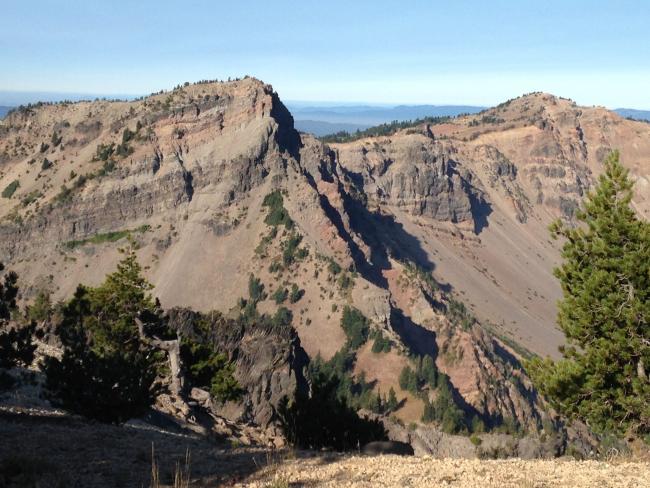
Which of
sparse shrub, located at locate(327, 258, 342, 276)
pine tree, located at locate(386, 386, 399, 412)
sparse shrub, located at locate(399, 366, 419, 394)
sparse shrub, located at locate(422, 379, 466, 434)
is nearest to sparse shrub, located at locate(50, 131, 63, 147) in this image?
sparse shrub, located at locate(327, 258, 342, 276)

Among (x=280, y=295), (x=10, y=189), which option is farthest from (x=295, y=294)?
(x=10, y=189)

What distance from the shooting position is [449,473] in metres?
14.3

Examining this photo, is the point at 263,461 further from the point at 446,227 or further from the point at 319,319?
the point at 446,227

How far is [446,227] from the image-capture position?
17900 centimetres

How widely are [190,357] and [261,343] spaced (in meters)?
35.8

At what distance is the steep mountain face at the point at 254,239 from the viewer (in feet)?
326

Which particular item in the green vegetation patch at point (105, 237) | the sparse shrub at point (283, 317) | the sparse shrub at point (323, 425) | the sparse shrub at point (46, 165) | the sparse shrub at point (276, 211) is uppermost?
the sparse shrub at point (46, 165)

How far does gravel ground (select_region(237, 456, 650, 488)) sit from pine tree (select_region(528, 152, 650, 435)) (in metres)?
7.01

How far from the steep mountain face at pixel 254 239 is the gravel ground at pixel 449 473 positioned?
188ft

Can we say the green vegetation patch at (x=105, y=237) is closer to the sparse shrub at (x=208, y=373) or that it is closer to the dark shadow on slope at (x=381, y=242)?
the dark shadow on slope at (x=381, y=242)

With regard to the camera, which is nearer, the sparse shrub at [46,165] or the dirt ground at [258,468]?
the dirt ground at [258,468]

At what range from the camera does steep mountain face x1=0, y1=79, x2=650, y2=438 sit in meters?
99.4

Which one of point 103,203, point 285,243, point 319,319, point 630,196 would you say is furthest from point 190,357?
point 103,203

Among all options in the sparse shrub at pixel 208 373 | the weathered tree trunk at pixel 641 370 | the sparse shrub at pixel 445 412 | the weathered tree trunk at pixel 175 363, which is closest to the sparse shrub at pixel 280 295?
the sparse shrub at pixel 445 412
